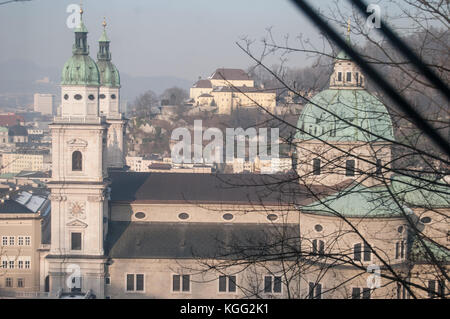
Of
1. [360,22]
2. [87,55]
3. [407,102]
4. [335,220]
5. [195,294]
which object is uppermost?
[87,55]

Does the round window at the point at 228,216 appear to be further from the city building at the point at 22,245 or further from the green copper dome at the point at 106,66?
the green copper dome at the point at 106,66

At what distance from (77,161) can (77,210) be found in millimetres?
2378

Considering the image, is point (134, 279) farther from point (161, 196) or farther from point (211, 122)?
point (211, 122)

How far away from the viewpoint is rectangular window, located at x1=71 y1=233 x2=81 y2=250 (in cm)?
3839

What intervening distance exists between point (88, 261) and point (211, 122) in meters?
77.9

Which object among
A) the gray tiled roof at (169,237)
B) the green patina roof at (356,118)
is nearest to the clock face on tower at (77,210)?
the gray tiled roof at (169,237)

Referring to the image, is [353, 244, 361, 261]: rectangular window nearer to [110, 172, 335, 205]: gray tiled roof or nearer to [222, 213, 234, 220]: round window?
[110, 172, 335, 205]: gray tiled roof

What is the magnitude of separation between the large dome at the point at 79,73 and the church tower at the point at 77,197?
87cm

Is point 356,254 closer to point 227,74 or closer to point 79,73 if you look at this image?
point 227,74

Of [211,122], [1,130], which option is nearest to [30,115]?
[1,130]

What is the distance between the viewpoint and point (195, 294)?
37.1m

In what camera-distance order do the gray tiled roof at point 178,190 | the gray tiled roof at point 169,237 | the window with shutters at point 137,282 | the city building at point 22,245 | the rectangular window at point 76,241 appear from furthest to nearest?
the city building at point 22,245, the gray tiled roof at point 178,190, the rectangular window at point 76,241, the window with shutters at point 137,282, the gray tiled roof at point 169,237

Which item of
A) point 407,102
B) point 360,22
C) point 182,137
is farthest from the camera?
point 182,137

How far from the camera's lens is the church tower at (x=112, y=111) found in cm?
4800
